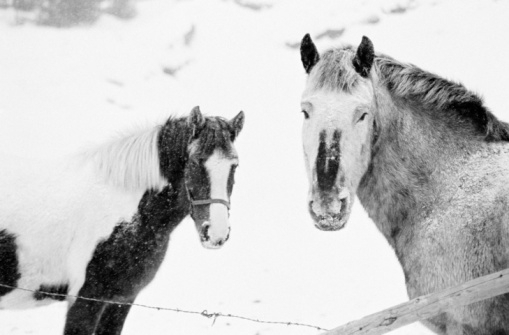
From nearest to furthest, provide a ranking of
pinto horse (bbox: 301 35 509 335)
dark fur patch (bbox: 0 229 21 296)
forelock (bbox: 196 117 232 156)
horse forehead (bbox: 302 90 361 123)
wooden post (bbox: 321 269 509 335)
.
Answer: wooden post (bbox: 321 269 509 335) < pinto horse (bbox: 301 35 509 335) < horse forehead (bbox: 302 90 361 123) < dark fur patch (bbox: 0 229 21 296) < forelock (bbox: 196 117 232 156)

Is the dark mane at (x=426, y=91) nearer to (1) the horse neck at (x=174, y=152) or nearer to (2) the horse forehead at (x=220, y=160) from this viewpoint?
(2) the horse forehead at (x=220, y=160)

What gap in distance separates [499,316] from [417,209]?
22.9 inches

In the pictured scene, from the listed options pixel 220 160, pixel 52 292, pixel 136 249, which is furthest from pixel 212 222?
pixel 52 292

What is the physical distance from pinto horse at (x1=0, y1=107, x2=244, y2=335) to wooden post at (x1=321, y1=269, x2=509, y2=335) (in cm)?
176

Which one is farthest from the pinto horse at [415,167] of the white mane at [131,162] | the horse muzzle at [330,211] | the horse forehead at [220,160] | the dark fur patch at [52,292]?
the dark fur patch at [52,292]

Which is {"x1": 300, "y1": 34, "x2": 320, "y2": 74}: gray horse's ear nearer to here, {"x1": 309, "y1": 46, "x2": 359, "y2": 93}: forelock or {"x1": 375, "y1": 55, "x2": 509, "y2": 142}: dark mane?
{"x1": 309, "y1": 46, "x2": 359, "y2": 93}: forelock

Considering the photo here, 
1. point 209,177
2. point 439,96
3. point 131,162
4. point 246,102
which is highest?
A: point 246,102

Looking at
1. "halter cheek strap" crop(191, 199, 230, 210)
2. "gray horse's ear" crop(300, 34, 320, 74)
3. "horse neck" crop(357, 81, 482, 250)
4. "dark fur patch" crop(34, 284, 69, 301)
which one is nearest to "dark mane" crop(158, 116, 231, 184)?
"halter cheek strap" crop(191, 199, 230, 210)

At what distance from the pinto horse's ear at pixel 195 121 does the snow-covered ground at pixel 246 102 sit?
414 millimetres

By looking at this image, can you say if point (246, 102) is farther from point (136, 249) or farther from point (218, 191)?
point (136, 249)

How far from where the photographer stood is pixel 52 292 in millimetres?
3285

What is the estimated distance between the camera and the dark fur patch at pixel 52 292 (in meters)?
3.24

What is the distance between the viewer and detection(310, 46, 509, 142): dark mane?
2.35 m

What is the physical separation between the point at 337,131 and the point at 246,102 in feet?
39.4
